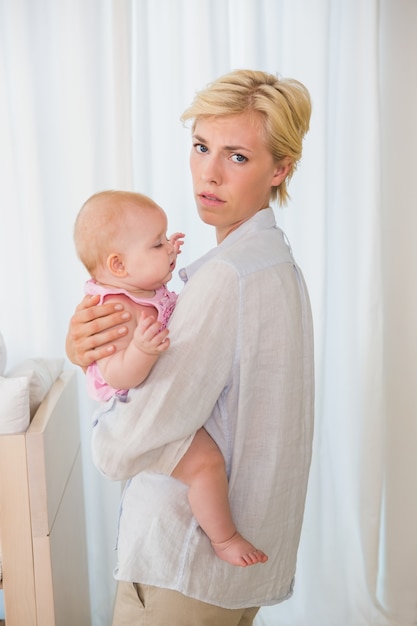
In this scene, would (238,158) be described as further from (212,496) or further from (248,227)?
(212,496)

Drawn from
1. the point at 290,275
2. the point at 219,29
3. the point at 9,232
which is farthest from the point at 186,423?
the point at 219,29

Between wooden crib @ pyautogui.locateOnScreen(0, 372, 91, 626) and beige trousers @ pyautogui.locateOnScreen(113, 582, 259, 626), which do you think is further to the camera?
wooden crib @ pyautogui.locateOnScreen(0, 372, 91, 626)

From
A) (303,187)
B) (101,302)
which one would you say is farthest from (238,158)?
(303,187)

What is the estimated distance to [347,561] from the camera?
8.80 feet

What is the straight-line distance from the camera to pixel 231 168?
1348 mm

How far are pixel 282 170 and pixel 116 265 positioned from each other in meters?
0.35

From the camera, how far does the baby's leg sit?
121cm

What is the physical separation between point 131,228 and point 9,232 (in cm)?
124

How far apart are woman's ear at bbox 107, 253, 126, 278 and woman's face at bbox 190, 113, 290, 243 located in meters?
0.17

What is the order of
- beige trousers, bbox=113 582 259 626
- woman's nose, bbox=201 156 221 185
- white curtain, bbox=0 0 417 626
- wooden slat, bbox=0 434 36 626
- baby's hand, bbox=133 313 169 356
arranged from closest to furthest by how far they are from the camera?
baby's hand, bbox=133 313 169 356, beige trousers, bbox=113 582 259 626, woman's nose, bbox=201 156 221 185, wooden slat, bbox=0 434 36 626, white curtain, bbox=0 0 417 626

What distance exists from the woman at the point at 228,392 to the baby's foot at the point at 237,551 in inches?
1.0

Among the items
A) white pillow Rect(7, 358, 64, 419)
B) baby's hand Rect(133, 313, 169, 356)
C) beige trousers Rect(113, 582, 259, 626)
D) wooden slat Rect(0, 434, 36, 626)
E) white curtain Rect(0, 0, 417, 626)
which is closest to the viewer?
baby's hand Rect(133, 313, 169, 356)

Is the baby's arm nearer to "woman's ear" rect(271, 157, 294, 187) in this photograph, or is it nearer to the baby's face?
the baby's face

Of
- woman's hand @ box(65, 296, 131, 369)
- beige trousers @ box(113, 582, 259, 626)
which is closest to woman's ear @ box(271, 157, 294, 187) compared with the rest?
woman's hand @ box(65, 296, 131, 369)
